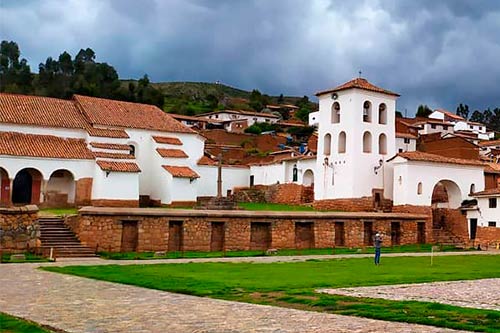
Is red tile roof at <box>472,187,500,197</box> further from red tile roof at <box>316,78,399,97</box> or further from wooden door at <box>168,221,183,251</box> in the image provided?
wooden door at <box>168,221,183,251</box>

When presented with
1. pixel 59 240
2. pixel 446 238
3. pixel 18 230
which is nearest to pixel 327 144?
pixel 446 238

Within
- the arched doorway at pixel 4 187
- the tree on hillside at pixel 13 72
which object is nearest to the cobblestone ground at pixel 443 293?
the arched doorway at pixel 4 187

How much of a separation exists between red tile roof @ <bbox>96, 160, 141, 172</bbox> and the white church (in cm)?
6

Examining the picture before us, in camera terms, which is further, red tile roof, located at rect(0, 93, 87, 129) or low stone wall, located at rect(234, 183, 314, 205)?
low stone wall, located at rect(234, 183, 314, 205)

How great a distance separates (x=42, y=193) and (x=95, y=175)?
3.00m

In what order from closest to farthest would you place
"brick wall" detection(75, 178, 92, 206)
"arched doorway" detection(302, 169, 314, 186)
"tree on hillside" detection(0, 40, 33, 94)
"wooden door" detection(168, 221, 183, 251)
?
"wooden door" detection(168, 221, 183, 251) → "brick wall" detection(75, 178, 92, 206) → "arched doorway" detection(302, 169, 314, 186) → "tree on hillside" detection(0, 40, 33, 94)

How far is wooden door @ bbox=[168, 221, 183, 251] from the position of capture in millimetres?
27469

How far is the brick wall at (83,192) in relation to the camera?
3525 cm

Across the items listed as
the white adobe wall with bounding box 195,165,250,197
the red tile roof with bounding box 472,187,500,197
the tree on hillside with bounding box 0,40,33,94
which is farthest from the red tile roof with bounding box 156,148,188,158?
the tree on hillside with bounding box 0,40,33,94

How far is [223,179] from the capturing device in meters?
49.1

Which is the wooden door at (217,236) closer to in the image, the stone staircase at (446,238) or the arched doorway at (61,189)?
the arched doorway at (61,189)

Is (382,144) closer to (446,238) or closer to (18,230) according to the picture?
(446,238)

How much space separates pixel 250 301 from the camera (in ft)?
37.5

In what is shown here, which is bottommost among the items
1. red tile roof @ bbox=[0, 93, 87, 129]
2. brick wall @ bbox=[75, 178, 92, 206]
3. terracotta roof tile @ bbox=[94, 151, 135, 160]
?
brick wall @ bbox=[75, 178, 92, 206]
